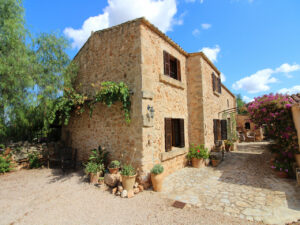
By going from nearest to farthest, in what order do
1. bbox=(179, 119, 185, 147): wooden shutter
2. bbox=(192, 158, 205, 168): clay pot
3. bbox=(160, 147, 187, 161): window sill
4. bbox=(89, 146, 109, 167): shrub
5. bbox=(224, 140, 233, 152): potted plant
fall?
bbox=(89, 146, 109, 167): shrub
bbox=(160, 147, 187, 161): window sill
bbox=(192, 158, 205, 168): clay pot
bbox=(179, 119, 185, 147): wooden shutter
bbox=(224, 140, 233, 152): potted plant

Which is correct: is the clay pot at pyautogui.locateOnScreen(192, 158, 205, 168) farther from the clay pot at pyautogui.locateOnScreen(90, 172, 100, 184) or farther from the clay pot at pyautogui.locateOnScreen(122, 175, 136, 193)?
the clay pot at pyautogui.locateOnScreen(90, 172, 100, 184)

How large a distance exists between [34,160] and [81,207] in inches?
176

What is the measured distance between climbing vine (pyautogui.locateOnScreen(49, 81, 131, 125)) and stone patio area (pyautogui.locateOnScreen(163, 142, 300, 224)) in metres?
2.94

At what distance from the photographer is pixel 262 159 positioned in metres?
7.80

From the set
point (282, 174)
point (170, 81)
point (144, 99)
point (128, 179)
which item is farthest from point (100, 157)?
point (282, 174)

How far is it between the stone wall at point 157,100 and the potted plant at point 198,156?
1.04ft

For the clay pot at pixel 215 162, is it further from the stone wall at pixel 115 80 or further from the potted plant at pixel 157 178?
the stone wall at pixel 115 80

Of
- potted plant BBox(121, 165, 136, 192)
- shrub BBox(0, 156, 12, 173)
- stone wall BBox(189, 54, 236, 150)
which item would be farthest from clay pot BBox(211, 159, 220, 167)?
shrub BBox(0, 156, 12, 173)

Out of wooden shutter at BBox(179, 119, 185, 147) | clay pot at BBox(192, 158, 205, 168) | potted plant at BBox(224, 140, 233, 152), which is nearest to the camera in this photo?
clay pot at BBox(192, 158, 205, 168)

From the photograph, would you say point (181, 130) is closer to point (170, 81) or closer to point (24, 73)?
point (170, 81)

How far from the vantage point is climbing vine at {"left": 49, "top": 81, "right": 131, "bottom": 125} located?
207 inches

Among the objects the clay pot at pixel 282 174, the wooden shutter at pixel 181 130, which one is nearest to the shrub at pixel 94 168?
the wooden shutter at pixel 181 130

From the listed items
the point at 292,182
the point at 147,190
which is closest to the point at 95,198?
the point at 147,190

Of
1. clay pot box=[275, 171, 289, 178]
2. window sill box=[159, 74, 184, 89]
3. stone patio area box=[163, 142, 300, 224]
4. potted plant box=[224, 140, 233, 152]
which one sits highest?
window sill box=[159, 74, 184, 89]
